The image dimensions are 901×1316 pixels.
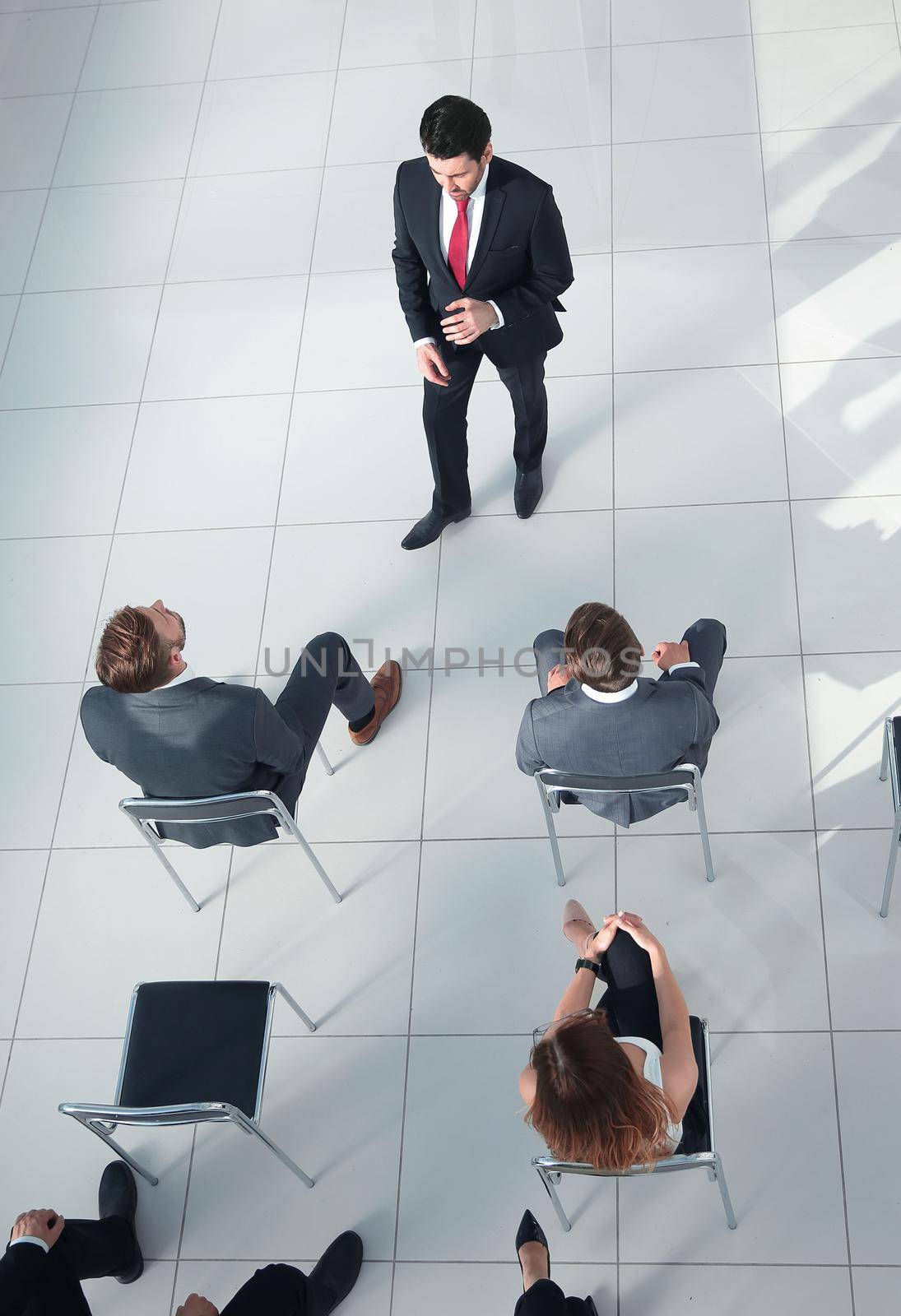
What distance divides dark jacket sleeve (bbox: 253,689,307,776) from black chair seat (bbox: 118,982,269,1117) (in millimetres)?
547

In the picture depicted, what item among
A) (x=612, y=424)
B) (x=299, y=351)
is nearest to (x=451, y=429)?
(x=612, y=424)

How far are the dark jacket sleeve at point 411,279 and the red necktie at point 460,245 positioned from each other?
14cm

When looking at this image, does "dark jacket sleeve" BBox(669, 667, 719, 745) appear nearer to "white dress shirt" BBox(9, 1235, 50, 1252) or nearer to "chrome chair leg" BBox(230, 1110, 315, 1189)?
"chrome chair leg" BBox(230, 1110, 315, 1189)

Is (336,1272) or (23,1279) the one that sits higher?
(23,1279)

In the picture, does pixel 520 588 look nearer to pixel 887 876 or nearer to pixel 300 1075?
pixel 887 876

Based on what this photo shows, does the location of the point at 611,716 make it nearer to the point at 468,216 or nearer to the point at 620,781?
the point at 620,781

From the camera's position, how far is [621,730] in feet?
7.79

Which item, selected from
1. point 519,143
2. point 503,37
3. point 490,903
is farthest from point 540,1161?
point 503,37

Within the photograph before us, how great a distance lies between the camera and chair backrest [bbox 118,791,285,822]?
2469mm

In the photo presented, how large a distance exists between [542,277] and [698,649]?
116 cm

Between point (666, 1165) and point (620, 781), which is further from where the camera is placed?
point (620, 781)

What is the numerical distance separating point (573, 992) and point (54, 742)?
6.75 ft

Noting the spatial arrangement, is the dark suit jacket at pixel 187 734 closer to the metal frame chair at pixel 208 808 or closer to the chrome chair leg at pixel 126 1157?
the metal frame chair at pixel 208 808

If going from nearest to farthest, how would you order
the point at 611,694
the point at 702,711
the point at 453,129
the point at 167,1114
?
1. the point at 167,1114
2. the point at 611,694
3. the point at 702,711
4. the point at 453,129
